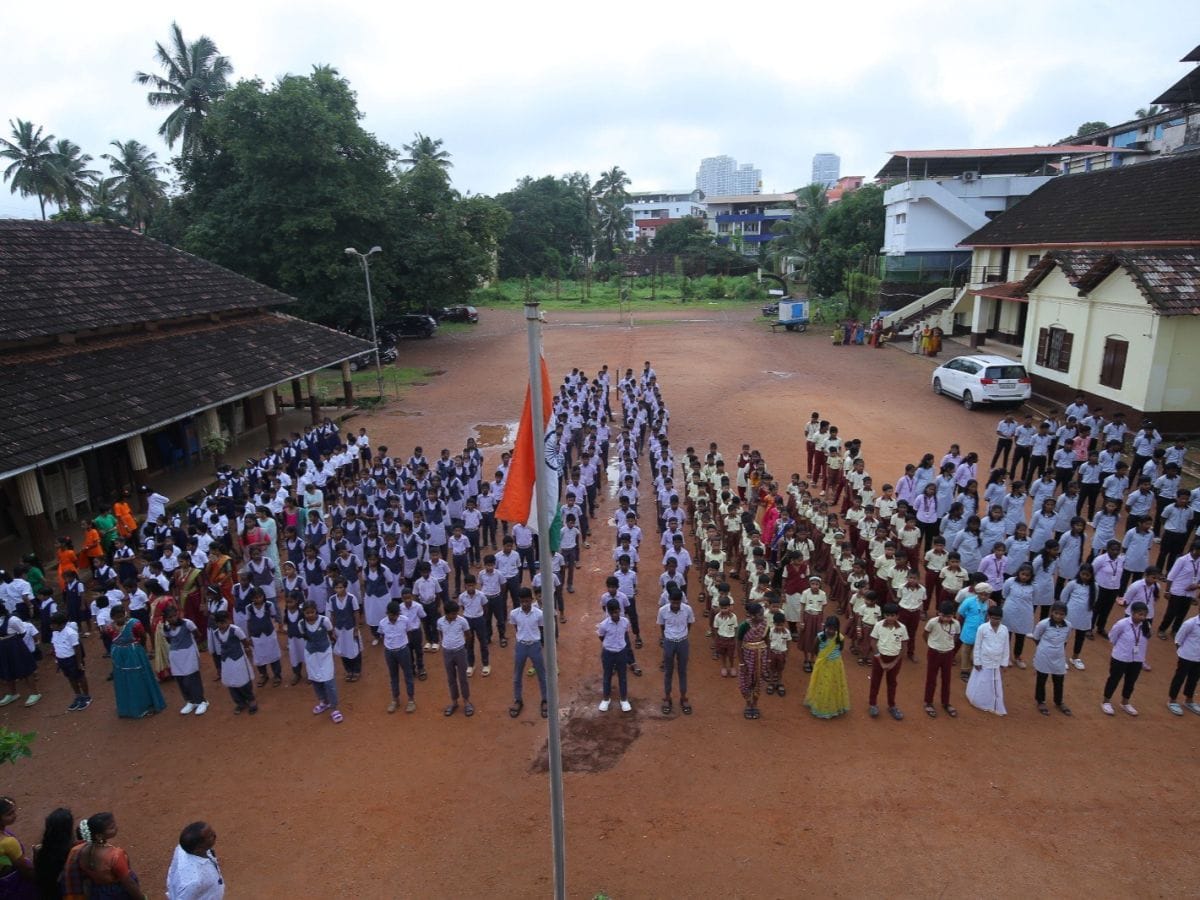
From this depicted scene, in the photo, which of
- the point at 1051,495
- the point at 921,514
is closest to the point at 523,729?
the point at 921,514

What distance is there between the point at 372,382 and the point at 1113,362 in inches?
845

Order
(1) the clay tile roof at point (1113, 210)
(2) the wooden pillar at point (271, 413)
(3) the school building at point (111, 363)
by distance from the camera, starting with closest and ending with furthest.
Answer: (3) the school building at point (111, 363)
(2) the wooden pillar at point (271, 413)
(1) the clay tile roof at point (1113, 210)

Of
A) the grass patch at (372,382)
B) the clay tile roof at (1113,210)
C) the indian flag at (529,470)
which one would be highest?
the clay tile roof at (1113,210)

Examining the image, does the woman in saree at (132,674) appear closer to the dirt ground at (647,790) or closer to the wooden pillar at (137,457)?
the dirt ground at (647,790)

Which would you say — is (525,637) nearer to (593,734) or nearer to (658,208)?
(593,734)

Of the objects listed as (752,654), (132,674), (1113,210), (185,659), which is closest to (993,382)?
(1113,210)

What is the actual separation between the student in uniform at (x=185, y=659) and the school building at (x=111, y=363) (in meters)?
4.13

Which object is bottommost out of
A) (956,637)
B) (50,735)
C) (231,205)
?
(50,735)

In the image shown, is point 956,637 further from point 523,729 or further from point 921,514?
point 523,729

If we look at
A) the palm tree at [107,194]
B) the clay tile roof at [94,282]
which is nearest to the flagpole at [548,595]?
the clay tile roof at [94,282]

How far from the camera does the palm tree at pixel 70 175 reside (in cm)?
3903

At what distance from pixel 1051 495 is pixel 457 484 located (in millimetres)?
8628

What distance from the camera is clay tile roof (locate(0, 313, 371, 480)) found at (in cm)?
1068

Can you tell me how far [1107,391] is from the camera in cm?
1664
